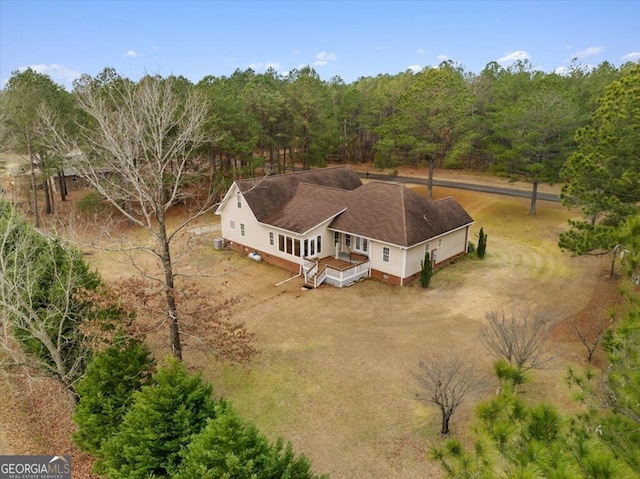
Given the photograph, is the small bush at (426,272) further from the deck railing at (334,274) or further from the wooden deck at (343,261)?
the wooden deck at (343,261)

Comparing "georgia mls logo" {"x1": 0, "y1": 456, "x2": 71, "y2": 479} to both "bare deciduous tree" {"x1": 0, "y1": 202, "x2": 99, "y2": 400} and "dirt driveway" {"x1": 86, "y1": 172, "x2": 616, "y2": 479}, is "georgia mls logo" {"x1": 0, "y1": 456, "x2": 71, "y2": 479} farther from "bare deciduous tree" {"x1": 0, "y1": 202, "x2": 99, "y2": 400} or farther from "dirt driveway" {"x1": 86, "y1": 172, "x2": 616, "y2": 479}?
"dirt driveway" {"x1": 86, "y1": 172, "x2": 616, "y2": 479}

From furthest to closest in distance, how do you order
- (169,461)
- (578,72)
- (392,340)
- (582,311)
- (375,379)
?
(578,72), (582,311), (392,340), (375,379), (169,461)

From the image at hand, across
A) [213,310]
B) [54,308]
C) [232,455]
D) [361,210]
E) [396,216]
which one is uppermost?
[361,210]

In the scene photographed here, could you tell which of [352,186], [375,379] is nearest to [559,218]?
[352,186]

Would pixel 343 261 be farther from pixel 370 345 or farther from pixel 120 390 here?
pixel 120 390

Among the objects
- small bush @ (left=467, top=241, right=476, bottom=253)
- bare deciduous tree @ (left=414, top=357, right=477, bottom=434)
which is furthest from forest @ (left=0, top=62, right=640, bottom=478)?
small bush @ (left=467, top=241, right=476, bottom=253)

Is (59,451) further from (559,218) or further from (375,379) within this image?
(559,218)

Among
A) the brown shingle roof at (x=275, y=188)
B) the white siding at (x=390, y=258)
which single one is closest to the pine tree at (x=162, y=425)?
the white siding at (x=390, y=258)

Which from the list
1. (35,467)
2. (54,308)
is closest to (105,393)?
(35,467)
